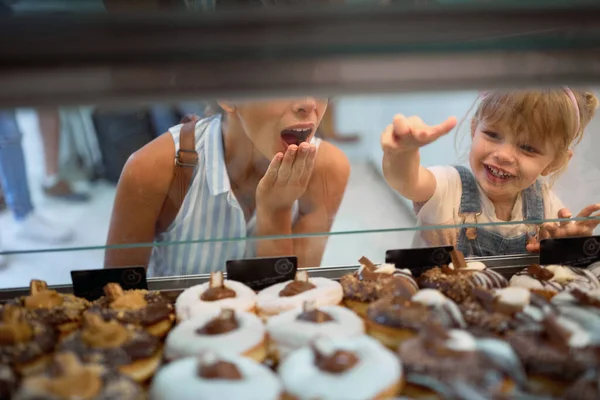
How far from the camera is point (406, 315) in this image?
158 centimetres

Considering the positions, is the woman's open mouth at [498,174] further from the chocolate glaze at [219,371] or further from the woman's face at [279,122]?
the chocolate glaze at [219,371]

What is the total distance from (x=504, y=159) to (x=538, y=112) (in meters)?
0.23

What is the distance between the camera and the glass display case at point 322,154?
1.14m

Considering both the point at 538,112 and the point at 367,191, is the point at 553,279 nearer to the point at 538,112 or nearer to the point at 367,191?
the point at 538,112

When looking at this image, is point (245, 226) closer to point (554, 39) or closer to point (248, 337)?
point (248, 337)

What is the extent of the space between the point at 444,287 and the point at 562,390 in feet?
1.70

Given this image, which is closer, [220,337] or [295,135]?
[220,337]

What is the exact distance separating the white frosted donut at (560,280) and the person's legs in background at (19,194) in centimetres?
213

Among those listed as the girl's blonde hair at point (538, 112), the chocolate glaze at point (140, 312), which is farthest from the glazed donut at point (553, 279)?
the chocolate glaze at point (140, 312)

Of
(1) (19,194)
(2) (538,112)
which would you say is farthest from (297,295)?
(1) (19,194)

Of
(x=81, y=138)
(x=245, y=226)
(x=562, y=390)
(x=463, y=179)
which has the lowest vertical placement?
(x=562, y=390)

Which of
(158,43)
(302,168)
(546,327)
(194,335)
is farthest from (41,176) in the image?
(546,327)

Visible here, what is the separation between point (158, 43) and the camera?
1121 millimetres

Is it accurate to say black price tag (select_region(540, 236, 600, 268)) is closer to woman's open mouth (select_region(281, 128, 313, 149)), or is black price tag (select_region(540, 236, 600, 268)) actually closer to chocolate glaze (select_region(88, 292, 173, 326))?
woman's open mouth (select_region(281, 128, 313, 149))
